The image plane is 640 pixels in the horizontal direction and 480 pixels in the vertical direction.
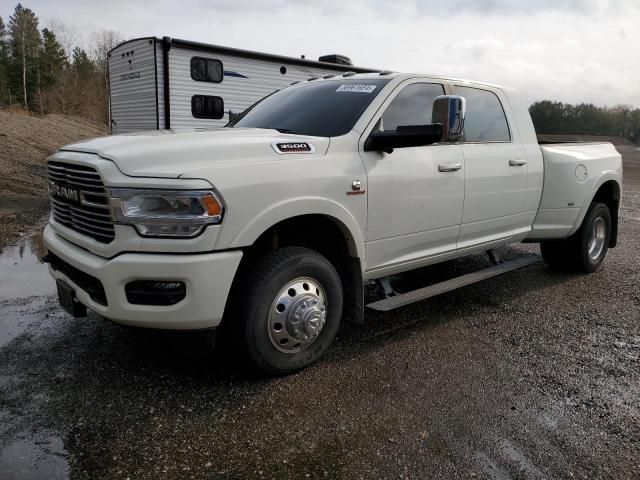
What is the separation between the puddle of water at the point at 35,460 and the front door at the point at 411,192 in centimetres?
215

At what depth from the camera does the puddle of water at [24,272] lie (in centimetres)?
491

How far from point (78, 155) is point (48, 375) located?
1.38 m

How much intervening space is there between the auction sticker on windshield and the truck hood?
29.4 inches

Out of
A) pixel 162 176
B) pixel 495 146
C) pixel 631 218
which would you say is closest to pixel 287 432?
pixel 162 176

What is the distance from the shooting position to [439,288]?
13.8ft

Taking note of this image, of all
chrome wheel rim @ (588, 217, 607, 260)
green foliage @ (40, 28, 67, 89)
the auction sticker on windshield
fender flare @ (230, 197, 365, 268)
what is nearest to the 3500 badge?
fender flare @ (230, 197, 365, 268)

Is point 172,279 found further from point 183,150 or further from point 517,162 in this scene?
point 517,162

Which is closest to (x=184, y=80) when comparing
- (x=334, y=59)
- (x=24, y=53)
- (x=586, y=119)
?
(x=334, y=59)

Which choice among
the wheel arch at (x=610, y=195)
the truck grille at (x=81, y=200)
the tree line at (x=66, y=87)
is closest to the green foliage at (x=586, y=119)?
the tree line at (x=66, y=87)

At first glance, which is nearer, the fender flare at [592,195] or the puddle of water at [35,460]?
the puddle of water at [35,460]

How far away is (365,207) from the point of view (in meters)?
3.53

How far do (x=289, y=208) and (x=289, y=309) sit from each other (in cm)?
61

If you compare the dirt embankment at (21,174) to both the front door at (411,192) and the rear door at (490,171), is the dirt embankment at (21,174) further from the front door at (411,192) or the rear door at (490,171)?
the rear door at (490,171)

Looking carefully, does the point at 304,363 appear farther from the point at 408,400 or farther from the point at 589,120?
the point at 589,120
